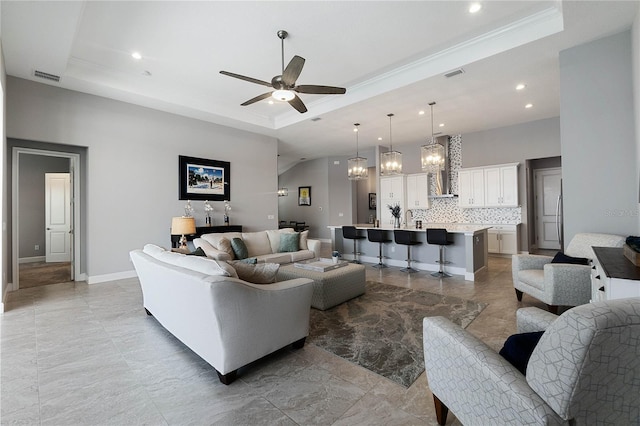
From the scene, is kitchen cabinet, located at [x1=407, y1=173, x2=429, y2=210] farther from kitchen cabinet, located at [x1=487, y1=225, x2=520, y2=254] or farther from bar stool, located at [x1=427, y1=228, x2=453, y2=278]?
bar stool, located at [x1=427, y1=228, x2=453, y2=278]

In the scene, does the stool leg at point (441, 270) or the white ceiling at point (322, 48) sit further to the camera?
the stool leg at point (441, 270)

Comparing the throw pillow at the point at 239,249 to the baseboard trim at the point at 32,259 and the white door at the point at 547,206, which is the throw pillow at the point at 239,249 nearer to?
the baseboard trim at the point at 32,259

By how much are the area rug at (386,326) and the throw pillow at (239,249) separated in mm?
2041

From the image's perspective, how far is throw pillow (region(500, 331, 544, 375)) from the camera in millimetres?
1302

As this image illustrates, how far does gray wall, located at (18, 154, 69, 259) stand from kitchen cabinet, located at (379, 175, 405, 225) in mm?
8554

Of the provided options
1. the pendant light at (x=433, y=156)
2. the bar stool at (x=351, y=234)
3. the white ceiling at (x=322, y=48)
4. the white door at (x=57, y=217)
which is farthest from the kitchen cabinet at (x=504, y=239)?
the white door at (x=57, y=217)

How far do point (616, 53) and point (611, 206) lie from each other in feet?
5.71

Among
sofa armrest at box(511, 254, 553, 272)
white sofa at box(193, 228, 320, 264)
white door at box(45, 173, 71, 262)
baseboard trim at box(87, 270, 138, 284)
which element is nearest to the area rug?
sofa armrest at box(511, 254, 553, 272)

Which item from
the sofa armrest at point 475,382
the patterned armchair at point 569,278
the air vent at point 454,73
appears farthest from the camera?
the air vent at point 454,73

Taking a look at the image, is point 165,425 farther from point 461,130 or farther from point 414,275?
point 461,130

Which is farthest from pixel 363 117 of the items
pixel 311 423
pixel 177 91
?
pixel 311 423

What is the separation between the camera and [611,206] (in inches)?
133

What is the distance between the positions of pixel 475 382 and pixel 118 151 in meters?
6.16

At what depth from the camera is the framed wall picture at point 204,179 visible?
6023 mm
